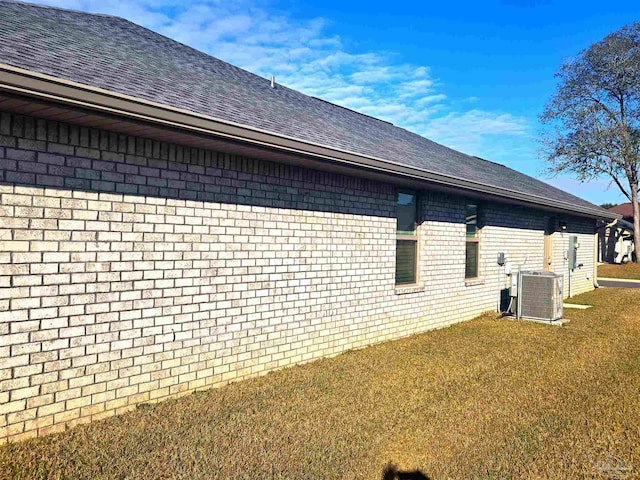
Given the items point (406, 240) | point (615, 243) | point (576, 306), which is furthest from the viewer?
point (615, 243)

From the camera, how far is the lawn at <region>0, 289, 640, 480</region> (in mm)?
3807

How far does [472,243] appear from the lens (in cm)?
1160

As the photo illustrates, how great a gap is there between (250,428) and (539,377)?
161 inches

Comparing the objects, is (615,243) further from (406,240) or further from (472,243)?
(406,240)

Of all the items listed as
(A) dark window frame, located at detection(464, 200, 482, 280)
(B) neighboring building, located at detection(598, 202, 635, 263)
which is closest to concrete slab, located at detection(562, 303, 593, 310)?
(A) dark window frame, located at detection(464, 200, 482, 280)

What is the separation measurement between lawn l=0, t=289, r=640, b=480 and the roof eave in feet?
9.38

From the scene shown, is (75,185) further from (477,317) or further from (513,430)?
(477,317)

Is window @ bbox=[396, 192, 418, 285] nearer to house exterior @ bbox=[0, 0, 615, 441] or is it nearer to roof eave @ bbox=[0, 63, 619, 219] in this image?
house exterior @ bbox=[0, 0, 615, 441]

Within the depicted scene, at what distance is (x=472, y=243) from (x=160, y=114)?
29.1 feet

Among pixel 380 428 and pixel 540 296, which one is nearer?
pixel 380 428

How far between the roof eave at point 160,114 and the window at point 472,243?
407cm

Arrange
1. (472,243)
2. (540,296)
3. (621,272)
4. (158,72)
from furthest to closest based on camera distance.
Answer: (621,272) → (472,243) → (540,296) → (158,72)

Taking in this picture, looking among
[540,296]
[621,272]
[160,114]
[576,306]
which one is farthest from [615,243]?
[160,114]

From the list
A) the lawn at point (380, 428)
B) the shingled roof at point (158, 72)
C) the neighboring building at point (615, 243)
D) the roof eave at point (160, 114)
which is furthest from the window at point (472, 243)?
the neighboring building at point (615, 243)
